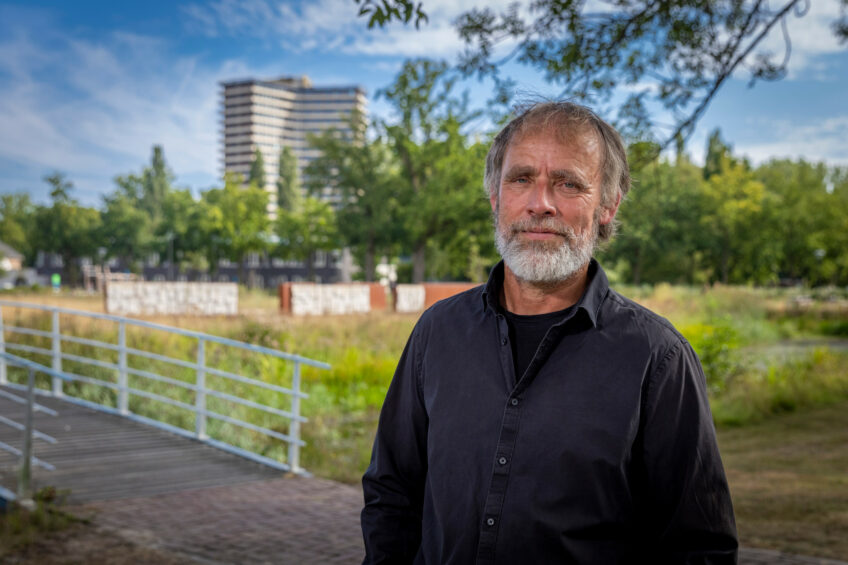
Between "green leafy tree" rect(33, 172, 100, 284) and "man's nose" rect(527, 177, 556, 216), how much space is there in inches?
2818

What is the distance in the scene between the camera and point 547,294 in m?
2.04

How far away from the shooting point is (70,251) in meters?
71.8

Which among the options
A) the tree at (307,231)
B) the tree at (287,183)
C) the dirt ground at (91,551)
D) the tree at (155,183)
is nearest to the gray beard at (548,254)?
the dirt ground at (91,551)

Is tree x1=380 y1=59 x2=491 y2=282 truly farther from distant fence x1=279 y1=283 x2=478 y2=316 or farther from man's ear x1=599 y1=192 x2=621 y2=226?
man's ear x1=599 y1=192 x2=621 y2=226

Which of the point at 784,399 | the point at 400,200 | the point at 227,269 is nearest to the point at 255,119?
the point at 227,269

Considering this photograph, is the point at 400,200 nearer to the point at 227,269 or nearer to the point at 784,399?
the point at 784,399

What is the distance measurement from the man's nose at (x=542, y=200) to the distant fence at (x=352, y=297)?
2162cm

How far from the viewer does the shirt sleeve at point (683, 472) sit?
1.74m

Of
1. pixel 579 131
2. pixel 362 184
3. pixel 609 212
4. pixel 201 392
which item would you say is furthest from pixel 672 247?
pixel 579 131

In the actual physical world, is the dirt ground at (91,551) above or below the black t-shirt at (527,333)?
below

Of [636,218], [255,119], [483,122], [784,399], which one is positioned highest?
[255,119]

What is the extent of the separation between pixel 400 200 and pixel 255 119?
151 m

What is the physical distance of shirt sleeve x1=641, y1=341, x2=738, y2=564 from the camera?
68.6 inches

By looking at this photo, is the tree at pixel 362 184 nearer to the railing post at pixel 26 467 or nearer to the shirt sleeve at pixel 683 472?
the railing post at pixel 26 467
